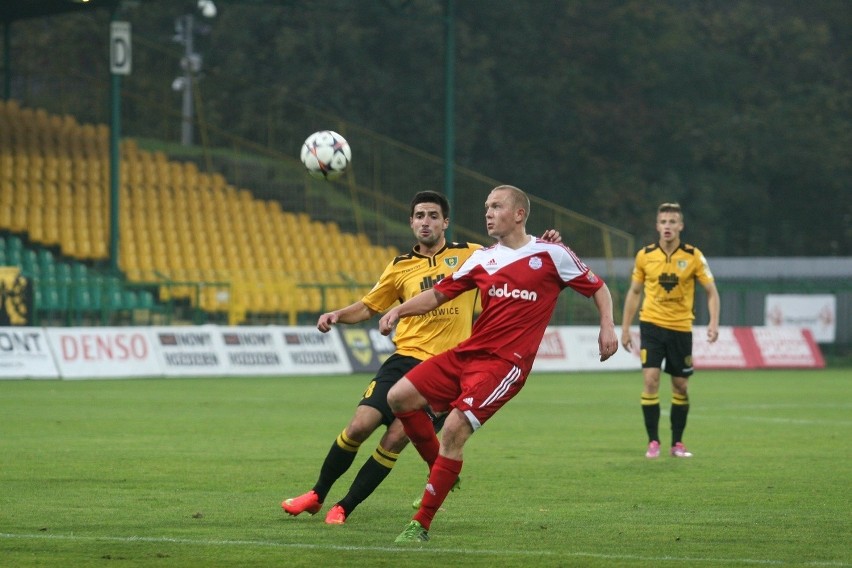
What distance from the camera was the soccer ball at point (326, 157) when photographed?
13500 millimetres

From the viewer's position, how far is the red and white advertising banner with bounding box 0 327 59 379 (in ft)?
81.4

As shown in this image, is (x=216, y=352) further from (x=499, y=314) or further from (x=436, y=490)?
(x=436, y=490)

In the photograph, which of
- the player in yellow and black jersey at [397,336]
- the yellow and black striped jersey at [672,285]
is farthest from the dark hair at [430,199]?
the yellow and black striped jersey at [672,285]

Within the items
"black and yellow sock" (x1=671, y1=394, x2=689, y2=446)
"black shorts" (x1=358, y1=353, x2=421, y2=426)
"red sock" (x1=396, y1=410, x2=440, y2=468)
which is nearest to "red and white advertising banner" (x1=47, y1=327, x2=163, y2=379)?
"black and yellow sock" (x1=671, y1=394, x2=689, y2=446)

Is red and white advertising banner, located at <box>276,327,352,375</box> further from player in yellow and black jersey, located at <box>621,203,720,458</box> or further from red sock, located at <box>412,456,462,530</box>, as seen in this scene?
red sock, located at <box>412,456,462,530</box>

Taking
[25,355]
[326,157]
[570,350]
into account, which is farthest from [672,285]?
[570,350]

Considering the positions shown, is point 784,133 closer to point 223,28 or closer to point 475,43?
point 475,43

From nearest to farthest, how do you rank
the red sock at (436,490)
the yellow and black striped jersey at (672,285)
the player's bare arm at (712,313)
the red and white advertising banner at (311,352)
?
the red sock at (436,490) < the yellow and black striped jersey at (672,285) < the player's bare arm at (712,313) < the red and white advertising banner at (311,352)

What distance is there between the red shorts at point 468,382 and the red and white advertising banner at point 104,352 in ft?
55.7

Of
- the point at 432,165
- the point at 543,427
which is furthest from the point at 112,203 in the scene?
the point at 543,427

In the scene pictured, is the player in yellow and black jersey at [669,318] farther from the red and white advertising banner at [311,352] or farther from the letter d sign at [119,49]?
the letter d sign at [119,49]

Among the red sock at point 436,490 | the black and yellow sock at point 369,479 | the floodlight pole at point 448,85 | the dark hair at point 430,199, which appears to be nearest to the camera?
the red sock at point 436,490

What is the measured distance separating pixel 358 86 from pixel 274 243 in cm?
1847

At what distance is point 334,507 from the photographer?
980 centimetres
